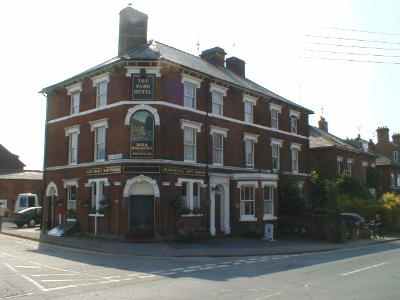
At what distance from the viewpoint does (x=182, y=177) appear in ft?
84.6

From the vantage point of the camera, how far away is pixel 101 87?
27328 millimetres

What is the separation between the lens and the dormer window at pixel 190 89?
2680 cm

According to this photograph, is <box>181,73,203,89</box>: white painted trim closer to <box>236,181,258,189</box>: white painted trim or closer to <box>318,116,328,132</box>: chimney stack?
<box>236,181,258,189</box>: white painted trim

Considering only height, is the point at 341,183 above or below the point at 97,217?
above

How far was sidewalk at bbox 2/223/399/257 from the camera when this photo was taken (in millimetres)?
19875

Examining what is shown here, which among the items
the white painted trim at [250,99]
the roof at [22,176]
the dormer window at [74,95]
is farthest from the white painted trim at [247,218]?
the roof at [22,176]

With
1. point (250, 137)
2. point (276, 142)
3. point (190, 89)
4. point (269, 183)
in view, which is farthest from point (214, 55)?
point (269, 183)

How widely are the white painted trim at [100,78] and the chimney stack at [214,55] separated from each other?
10.7m

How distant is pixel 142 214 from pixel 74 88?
34.8ft

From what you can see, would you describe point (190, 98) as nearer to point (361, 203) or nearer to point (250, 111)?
point (250, 111)

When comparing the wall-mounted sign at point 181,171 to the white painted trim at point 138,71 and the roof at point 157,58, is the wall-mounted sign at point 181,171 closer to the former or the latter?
the white painted trim at point 138,71

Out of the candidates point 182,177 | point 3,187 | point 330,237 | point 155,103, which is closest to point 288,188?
point 330,237

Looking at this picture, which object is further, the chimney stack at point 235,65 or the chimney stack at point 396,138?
the chimney stack at point 396,138

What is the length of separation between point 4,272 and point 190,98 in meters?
16.2
